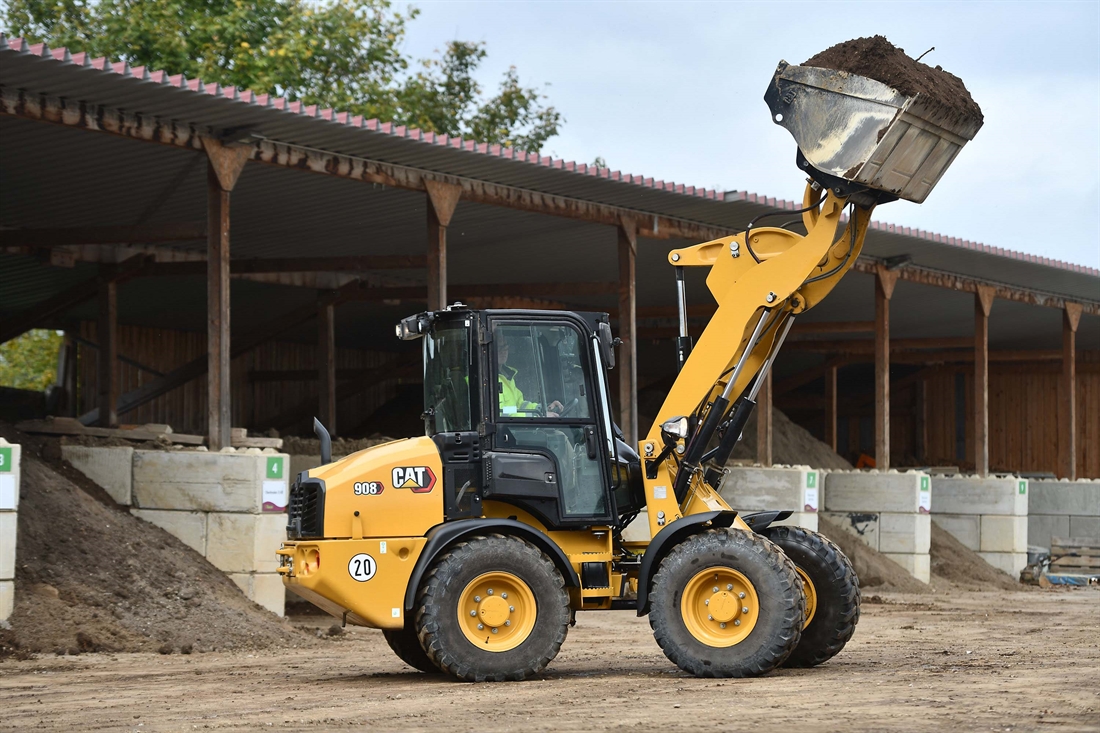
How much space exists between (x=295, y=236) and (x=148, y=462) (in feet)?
22.9

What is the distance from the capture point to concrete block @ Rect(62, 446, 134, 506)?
13758mm

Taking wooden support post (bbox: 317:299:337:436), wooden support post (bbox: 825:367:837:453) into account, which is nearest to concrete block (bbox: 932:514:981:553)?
wooden support post (bbox: 825:367:837:453)

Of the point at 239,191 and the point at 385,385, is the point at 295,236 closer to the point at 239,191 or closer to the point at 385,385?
the point at 239,191

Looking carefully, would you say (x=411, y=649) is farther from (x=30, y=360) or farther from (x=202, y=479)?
(x=30, y=360)

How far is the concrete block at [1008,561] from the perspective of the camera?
24.1 metres

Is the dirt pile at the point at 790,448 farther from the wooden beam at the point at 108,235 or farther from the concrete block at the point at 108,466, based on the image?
the concrete block at the point at 108,466

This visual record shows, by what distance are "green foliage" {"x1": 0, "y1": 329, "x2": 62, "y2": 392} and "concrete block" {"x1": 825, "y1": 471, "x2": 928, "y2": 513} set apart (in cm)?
2622

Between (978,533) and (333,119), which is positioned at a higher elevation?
(333,119)

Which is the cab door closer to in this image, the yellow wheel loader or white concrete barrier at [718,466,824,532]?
the yellow wheel loader

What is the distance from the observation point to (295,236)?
65.8 feet

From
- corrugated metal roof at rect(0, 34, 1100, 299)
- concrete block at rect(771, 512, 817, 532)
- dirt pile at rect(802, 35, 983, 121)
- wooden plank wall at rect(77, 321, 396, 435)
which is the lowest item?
concrete block at rect(771, 512, 817, 532)

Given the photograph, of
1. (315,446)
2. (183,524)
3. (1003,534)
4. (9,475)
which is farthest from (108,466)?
(1003,534)

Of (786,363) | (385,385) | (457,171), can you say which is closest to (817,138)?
(457,171)

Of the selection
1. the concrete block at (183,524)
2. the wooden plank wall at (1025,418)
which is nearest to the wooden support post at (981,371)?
the wooden plank wall at (1025,418)
